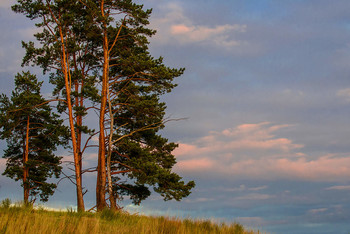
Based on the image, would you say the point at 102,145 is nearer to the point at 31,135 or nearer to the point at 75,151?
the point at 75,151

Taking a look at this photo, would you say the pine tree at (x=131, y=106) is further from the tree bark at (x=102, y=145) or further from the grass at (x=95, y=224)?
the grass at (x=95, y=224)

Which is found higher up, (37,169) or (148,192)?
(37,169)

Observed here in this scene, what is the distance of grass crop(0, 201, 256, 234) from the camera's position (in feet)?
33.7

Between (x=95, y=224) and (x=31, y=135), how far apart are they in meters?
21.1

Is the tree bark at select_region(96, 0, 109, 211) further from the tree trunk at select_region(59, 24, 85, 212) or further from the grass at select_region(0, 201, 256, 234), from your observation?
the grass at select_region(0, 201, 256, 234)

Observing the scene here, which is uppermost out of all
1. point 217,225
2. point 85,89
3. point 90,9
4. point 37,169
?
point 90,9

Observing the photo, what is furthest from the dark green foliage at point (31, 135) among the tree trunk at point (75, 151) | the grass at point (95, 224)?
the grass at point (95, 224)

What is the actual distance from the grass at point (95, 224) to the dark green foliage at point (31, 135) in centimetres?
1166

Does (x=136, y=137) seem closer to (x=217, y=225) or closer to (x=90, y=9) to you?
(x=90, y=9)

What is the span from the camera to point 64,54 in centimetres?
2447

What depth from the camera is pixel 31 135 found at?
30.0 m

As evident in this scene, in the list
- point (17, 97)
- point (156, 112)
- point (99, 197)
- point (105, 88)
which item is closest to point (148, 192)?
point (99, 197)

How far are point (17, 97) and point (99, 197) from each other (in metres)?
10.4

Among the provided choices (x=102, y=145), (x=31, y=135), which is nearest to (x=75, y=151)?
(x=102, y=145)
